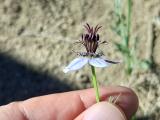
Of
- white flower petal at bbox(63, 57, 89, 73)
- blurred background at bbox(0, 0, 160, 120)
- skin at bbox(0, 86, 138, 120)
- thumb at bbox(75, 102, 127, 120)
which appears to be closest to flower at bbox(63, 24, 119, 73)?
white flower petal at bbox(63, 57, 89, 73)

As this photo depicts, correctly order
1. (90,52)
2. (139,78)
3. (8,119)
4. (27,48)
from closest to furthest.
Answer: (90,52)
(8,119)
(139,78)
(27,48)

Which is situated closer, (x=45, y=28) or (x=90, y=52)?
(x=90, y=52)

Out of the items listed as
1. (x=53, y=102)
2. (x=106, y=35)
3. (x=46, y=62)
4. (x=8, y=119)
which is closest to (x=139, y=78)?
(x=106, y=35)

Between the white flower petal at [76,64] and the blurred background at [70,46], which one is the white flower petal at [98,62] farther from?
the blurred background at [70,46]

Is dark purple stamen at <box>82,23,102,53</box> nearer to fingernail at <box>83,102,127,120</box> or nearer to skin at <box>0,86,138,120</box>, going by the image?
fingernail at <box>83,102,127,120</box>

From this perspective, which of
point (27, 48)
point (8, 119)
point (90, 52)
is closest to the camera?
point (90, 52)

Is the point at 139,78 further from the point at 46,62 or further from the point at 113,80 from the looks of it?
the point at 46,62

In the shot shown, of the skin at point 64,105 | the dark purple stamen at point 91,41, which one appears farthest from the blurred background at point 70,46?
the dark purple stamen at point 91,41
